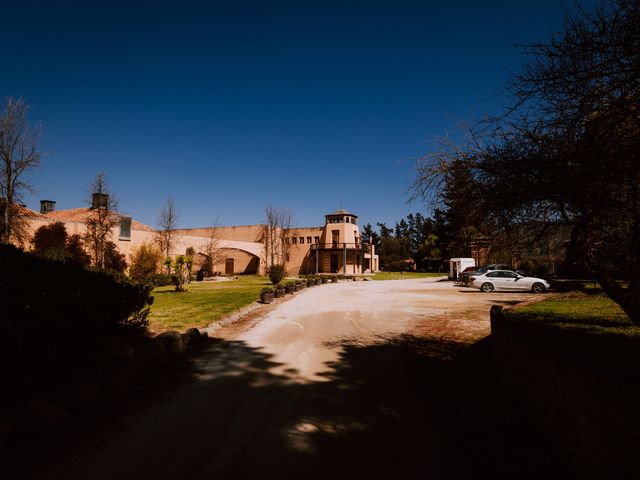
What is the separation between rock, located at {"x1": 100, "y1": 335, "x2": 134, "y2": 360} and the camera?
6280 millimetres

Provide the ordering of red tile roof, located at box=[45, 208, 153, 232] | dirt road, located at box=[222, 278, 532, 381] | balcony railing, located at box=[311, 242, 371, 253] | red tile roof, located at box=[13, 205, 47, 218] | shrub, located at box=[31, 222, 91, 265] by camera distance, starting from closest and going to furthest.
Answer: dirt road, located at box=[222, 278, 532, 381]
red tile roof, located at box=[13, 205, 47, 218]
shrub, located at box=[31, 222, 91, 265]
red tile roof, located at box=[45, 208, 153, 232]
balcony railing, located at box=[311, 242, 371, 253]

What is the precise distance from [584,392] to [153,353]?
6.31m

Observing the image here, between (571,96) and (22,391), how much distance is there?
25.8ft

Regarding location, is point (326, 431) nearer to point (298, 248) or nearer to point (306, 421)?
point (306, 421)

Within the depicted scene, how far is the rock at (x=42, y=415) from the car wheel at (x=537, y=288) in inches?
894

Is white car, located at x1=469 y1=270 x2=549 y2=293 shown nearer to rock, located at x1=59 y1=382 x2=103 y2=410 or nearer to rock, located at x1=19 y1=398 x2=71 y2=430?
rock, located at x1=59 y1=382 x2=103 y2=410

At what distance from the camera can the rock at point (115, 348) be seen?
6280mm

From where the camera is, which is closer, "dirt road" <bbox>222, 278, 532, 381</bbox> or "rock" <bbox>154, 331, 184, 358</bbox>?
"rock" <bbox>154, 331, 184, 358</bbox>

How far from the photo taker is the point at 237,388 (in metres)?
5.31

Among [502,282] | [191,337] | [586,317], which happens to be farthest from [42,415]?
[502,282]

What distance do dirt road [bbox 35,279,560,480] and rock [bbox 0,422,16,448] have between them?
2.36 feet

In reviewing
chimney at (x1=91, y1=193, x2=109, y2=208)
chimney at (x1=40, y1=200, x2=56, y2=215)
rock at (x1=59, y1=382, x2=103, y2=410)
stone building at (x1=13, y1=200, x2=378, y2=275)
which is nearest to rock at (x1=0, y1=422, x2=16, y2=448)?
rock at (x1=59, y1=382, x2=103, y2=410)

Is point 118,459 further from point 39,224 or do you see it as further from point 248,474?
point 39,224

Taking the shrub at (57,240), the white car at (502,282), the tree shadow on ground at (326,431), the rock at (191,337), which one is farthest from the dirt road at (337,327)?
the shrub at (57,240)
